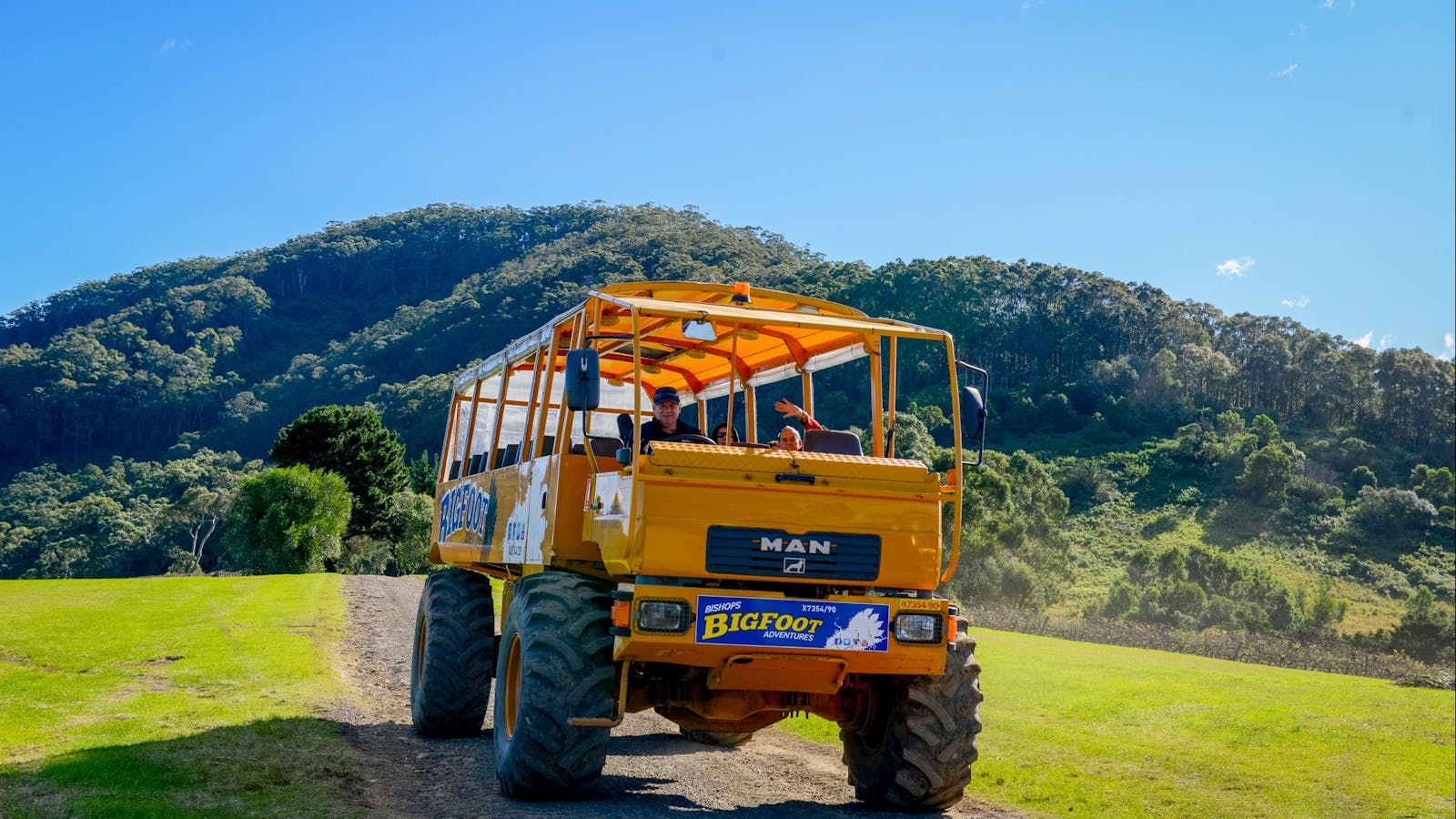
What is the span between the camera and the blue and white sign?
788 centimetres

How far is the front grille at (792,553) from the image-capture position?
7.94m

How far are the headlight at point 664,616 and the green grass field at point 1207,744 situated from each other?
4173mm

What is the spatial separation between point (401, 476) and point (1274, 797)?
6836 cm

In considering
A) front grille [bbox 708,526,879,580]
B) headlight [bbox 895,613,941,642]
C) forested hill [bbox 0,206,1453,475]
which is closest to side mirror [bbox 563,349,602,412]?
front grille [bbox 708,526,879,580]

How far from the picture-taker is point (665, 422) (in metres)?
9.73

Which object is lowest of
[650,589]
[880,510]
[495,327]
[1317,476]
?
[650,589]

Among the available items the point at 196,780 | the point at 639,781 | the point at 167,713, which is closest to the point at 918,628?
the point at 639,781

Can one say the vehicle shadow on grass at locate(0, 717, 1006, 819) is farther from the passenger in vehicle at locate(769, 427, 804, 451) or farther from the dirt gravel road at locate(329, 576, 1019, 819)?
the passenger in vehicle at locate(769, 427, 804, 451)

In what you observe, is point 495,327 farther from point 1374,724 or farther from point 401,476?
point 1374,724

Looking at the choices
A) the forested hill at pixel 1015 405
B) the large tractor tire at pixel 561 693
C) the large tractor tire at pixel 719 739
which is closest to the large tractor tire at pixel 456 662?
the large tractor tire at pixel 719 739

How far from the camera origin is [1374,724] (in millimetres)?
15898

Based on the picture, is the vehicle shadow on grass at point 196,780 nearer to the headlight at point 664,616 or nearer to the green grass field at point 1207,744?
the headlight at point 664,616

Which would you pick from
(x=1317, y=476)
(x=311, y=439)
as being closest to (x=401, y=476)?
(x=311, y=439)

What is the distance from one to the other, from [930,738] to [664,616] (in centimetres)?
230
